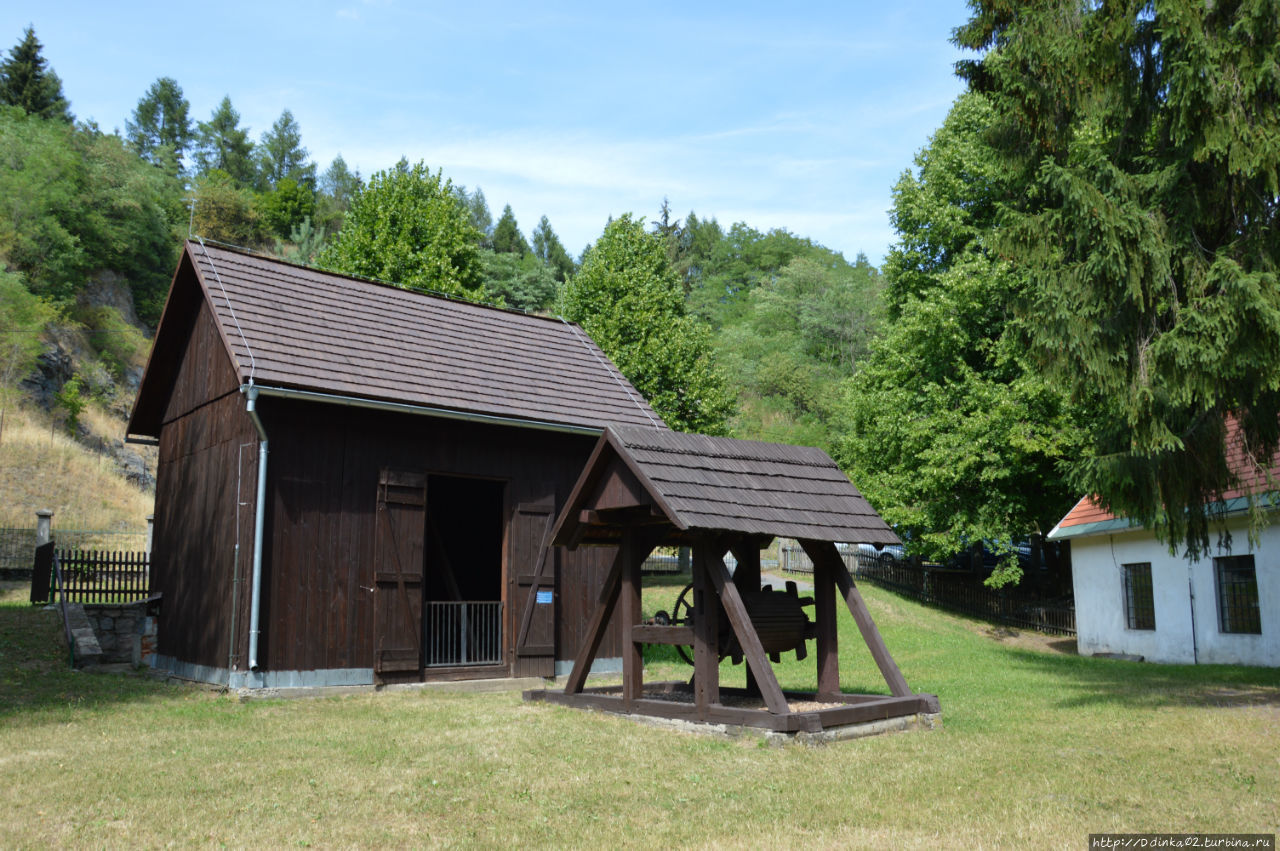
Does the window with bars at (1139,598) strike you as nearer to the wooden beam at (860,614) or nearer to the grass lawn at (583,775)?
the grass lawn at (583,775)

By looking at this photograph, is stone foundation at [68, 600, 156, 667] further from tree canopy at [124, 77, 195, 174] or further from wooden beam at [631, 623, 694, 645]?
tree canopy at [124, 77, 195, 174]

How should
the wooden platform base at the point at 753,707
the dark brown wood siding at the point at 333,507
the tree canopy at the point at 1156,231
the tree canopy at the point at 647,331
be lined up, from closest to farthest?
the wooden platform base at the point at 753,707
the tree canopy at the point at 1156,231
the dark brown wood siding at the point at 333,507
the tree canopy at the point at 647,331

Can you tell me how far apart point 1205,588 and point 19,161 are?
53187 mm

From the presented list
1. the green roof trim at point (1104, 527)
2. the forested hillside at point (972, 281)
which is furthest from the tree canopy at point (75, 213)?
the green roof trim at point (1104, 527)

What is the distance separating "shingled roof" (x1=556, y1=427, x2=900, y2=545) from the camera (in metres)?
9.33

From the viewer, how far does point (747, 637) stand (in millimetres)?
9117

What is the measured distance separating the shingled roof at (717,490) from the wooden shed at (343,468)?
13.4ft

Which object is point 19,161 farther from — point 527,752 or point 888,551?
point 527,752

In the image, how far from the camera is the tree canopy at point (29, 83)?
58.3m

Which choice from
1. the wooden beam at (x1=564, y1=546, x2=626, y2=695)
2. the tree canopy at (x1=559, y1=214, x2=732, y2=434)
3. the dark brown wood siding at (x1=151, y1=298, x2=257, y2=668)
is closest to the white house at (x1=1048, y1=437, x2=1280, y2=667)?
the wooden beam at (x1=564, y1=546, x2=626, y2=695)

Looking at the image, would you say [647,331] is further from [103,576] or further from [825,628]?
[825,628]

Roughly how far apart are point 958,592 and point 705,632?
68.2ft

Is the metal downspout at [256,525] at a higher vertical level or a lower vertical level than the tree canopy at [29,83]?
lower

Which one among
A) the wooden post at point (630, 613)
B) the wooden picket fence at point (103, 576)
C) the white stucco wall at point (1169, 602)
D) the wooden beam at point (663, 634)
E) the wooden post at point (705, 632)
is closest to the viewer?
the wooden post at point (705, 632)
